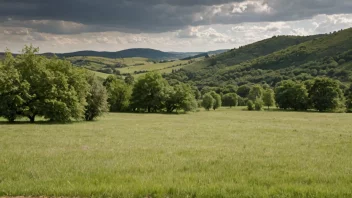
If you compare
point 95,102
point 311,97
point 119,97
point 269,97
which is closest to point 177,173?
point 95,102

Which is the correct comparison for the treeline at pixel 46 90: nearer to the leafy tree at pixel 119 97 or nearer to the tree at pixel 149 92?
the tree at pixel 149 92

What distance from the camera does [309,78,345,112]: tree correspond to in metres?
99.8

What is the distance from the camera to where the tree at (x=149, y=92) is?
87.0 meters

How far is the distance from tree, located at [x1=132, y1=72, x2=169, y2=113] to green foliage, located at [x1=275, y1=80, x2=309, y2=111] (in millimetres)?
45515

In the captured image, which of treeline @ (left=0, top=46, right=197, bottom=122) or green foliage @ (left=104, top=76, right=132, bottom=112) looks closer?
treeline @ (left=0, top=46, right=197, bottom=122)

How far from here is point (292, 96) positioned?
106000mm

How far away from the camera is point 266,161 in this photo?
50.7 feet

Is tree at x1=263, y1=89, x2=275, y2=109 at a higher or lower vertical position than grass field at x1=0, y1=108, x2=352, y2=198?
higher

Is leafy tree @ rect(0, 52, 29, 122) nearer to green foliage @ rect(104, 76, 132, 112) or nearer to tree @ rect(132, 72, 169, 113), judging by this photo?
tree @ rect(132, 72, 169, 113)

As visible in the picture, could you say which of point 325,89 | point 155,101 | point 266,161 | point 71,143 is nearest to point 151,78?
point 155,101

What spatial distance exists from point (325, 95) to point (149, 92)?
193ft

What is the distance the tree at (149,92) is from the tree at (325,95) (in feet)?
171

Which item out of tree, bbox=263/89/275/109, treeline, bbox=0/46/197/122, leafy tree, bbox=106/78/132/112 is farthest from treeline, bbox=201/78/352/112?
treeline, bbox=0/46/197/122

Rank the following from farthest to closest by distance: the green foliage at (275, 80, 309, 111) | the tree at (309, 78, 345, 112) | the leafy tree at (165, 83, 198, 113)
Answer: the green foliage at (275, 80, 309, 111), the tree at (309, 78, 345, 112), the leafy tree at (165, 83, 198, 113)
